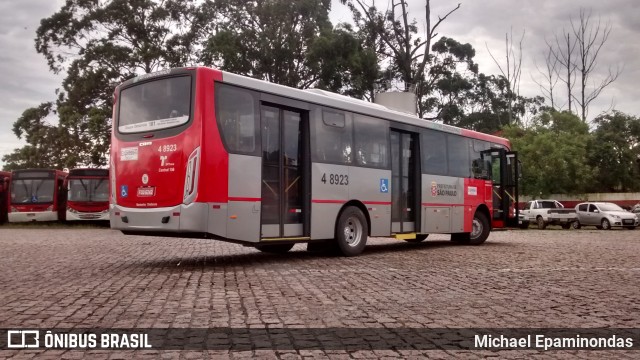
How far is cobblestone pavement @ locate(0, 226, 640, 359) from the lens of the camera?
5.65 m

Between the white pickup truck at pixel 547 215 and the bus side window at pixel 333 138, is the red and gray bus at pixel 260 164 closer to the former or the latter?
the bus side window at pixel 333 138

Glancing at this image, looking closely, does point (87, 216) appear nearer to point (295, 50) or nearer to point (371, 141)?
point (295, 50)

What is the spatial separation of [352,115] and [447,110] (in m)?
33.7

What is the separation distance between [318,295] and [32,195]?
94.7 ft

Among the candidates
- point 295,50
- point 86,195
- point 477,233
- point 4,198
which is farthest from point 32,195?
point 477,233

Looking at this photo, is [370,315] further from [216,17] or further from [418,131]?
[216,17]

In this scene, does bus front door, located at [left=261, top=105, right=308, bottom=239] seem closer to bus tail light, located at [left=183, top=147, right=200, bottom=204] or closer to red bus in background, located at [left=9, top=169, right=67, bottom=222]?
bus tail light, located at [left=183, top=147, right=200, bottom=204]

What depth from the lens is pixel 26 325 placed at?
218 inches

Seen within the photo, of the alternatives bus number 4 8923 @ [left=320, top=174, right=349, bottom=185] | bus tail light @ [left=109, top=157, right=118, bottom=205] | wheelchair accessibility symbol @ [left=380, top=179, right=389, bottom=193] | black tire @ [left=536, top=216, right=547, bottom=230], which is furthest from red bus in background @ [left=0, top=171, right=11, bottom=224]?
black tire @ [left=536, top=216, right=547, bottom=230]

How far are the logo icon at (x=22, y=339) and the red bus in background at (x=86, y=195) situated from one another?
26.7 meters

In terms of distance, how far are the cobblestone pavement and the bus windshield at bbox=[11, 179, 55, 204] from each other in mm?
21485

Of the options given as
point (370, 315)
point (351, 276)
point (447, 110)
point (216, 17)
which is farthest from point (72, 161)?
point (370, 315)

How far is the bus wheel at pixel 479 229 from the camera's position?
17.4m

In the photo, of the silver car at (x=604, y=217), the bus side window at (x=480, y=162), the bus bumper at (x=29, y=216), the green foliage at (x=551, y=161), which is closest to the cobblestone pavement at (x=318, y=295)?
the bus side window at (x=480, y=162)
